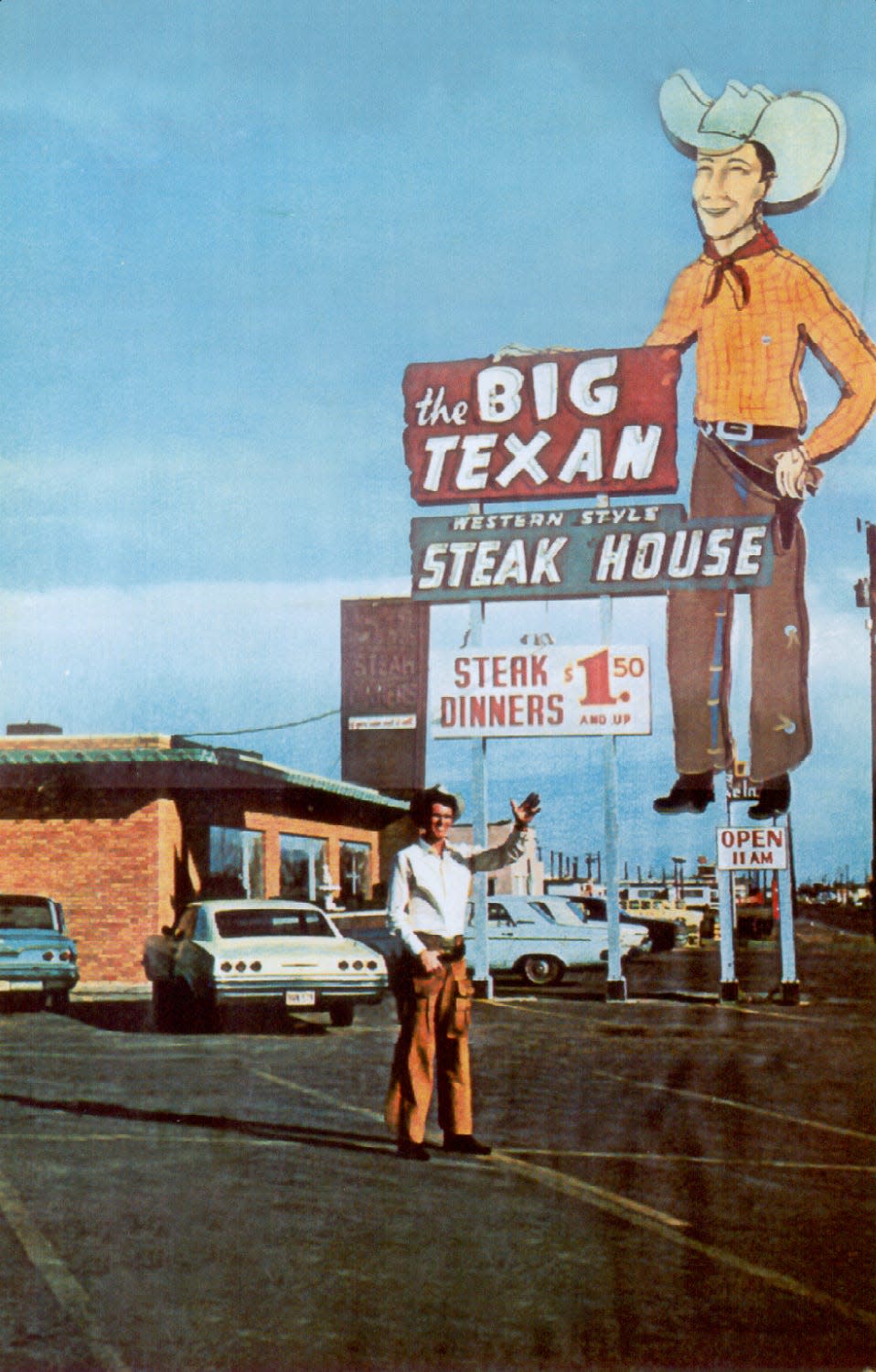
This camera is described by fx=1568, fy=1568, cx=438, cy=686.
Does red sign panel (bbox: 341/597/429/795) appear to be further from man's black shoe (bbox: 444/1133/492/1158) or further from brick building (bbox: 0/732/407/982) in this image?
man's black shoe (bbox: 444/1133/492/1158)

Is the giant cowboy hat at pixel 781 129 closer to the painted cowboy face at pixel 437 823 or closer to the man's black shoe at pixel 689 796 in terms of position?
the man's black shoe at pixel 689 796

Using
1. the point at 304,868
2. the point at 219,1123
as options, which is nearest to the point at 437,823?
the point at 219,1123

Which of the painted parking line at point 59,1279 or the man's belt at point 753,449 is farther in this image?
the man's belt at point 753,449

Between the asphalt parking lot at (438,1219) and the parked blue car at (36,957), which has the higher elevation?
the parked blue car at (36,957)

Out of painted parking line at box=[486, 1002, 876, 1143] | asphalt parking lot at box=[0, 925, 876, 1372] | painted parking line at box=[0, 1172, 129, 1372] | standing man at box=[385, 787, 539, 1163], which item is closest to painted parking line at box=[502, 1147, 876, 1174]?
asphalt parking lot at box=[0, 925, 876, 1372]

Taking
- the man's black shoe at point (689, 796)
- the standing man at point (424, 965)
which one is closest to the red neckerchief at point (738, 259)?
the man's black shoe at point (689, 796)

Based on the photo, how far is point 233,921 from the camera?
1747 centimetres

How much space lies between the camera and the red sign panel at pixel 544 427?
20781 millimetres

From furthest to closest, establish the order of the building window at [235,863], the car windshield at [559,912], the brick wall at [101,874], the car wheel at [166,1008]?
the building window at [235,863] → the car windshield at [559,912] → the brick wall at [101,874] → the car wheel at [166,1008]

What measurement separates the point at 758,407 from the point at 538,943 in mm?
9873

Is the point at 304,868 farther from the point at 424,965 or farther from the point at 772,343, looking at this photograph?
the point at 424,965

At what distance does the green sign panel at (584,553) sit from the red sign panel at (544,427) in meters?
0.51

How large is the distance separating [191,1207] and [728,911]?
1390cm

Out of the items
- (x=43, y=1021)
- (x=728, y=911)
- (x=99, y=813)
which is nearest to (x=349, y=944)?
(x=43, y=1021)
